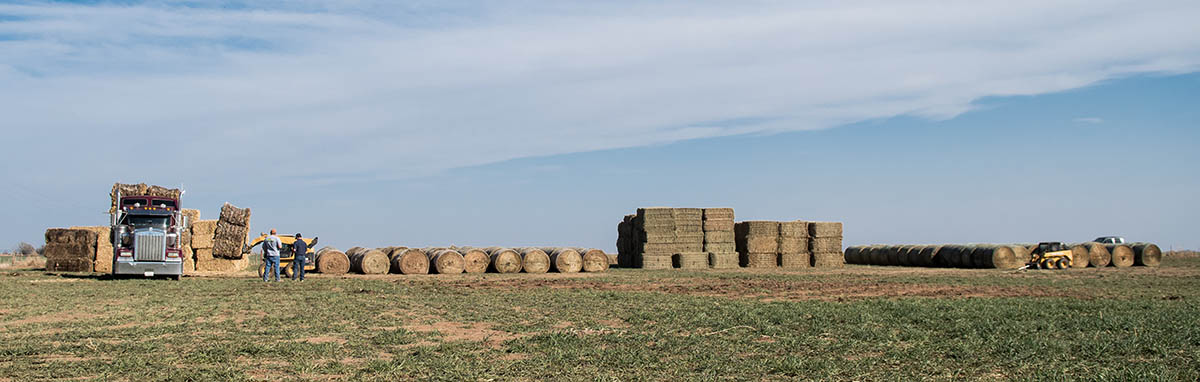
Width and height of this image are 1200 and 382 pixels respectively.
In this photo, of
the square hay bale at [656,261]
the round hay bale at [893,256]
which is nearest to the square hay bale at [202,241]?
the square hay bale at [656,261]

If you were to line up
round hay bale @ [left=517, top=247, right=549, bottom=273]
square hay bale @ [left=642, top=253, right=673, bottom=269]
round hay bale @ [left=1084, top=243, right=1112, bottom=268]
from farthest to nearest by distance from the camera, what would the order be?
round hay bale @ [left=1084, top=243, right=1112, bottom=268] < square hay bale @ [left=642, top=253, right=673, bottom=269] < round hay bale @ [left=517, top=247, right=549, bottom=273]

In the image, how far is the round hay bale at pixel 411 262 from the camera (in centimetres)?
2955

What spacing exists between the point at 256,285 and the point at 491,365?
1395 centimetres

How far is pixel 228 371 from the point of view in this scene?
886cm

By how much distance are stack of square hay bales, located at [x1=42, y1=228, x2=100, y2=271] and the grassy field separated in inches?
446

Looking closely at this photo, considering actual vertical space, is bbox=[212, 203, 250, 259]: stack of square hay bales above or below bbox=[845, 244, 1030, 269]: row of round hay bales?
above

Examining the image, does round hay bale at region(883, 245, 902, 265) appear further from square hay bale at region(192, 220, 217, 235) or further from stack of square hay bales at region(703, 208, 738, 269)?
square hay bale at region(192, 220, 217, 235)

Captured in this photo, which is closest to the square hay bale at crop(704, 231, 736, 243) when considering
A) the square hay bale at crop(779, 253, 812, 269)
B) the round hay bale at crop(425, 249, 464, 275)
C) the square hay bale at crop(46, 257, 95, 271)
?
the square hay bale at crop(779, 253, 812, 269)

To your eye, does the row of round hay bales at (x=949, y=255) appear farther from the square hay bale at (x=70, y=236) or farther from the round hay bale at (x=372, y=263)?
the square hay bale at (x=70, y=236)

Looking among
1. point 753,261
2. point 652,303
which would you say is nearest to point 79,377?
point 652,303

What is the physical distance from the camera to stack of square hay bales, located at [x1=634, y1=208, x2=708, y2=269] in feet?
117

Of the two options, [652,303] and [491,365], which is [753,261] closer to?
[652,303]

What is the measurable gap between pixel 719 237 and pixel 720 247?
1.30 feet

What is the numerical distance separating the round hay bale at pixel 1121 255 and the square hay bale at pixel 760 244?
46.1 feet
